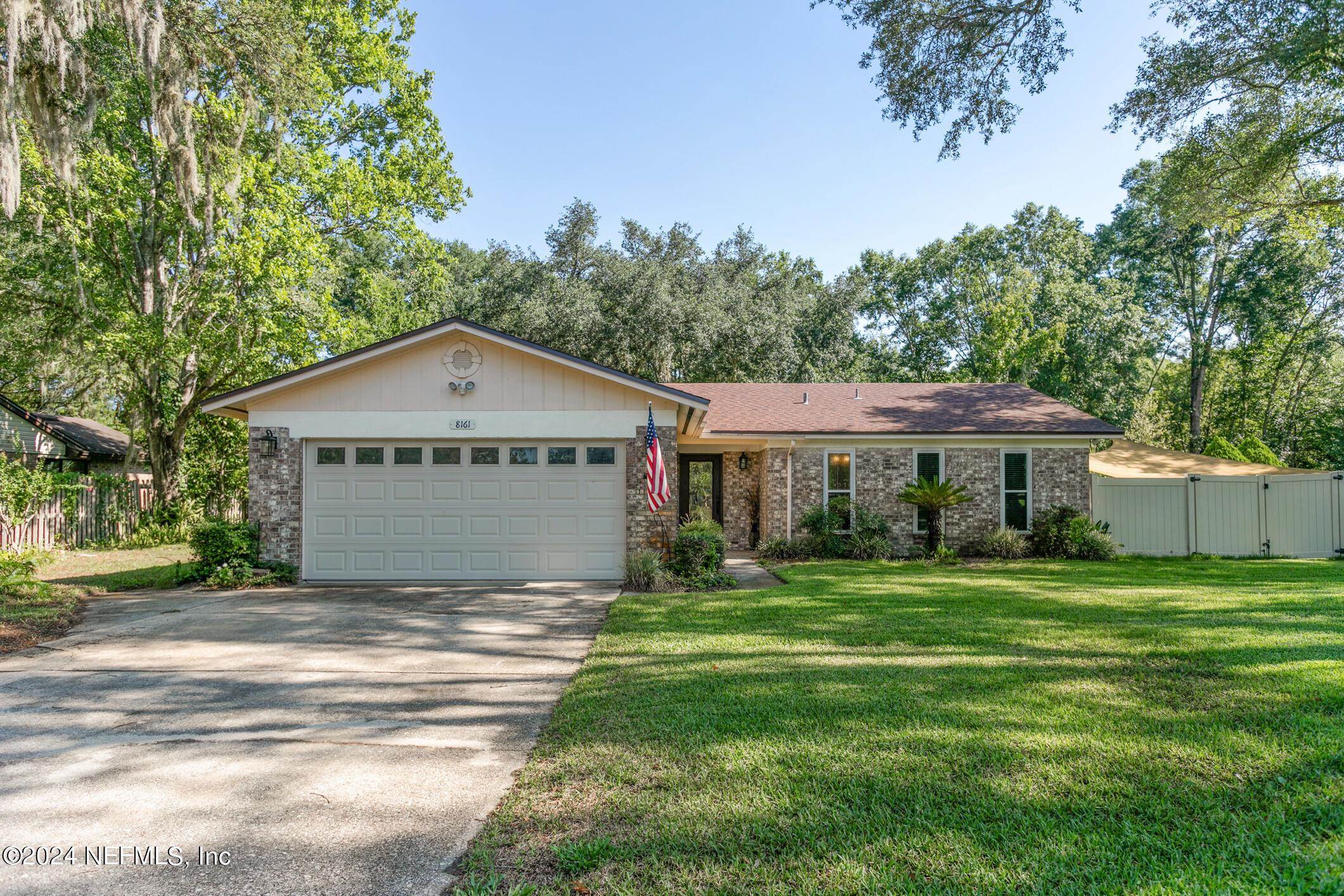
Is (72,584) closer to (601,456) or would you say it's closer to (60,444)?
(601,456)

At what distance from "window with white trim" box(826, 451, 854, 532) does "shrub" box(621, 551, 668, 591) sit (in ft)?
19.5

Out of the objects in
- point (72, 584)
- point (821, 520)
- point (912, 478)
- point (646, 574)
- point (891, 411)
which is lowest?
point (72, 584)

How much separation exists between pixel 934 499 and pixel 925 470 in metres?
1.44

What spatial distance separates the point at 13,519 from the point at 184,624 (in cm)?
1089

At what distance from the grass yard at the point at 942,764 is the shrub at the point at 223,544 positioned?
7.22m

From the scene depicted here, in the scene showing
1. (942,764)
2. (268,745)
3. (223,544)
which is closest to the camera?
(942,764)

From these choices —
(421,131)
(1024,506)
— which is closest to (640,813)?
(1024,506)

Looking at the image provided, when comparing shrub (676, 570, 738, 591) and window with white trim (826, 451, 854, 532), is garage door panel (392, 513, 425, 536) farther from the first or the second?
window with white trim (826, 451, 854, 532)

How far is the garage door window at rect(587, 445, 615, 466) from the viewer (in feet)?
Answer: 38.6

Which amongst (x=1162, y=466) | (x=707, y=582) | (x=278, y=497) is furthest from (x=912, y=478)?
(x=278, y=497)

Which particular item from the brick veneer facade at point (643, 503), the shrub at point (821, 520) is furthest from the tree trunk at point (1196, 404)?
the brick veneer facade at point (643, 503)

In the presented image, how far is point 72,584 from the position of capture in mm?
11500

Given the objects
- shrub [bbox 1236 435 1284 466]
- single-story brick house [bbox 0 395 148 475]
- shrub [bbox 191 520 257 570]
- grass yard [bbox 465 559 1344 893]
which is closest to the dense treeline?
shrub [bbox 1236 435 1284 466]

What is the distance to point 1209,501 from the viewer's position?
52.7 ft
